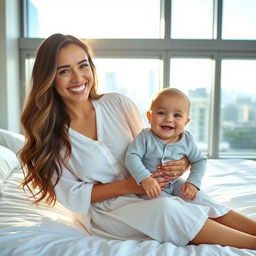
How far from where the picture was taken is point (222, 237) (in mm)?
966

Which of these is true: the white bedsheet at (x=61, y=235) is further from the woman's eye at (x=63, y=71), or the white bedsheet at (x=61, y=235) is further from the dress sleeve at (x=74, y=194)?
the woman's eye at (x=63, y=71)

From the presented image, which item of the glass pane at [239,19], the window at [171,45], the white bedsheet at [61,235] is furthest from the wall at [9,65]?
the glass pane at [239,19]

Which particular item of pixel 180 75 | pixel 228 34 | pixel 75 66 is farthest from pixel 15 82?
pixel 228 34

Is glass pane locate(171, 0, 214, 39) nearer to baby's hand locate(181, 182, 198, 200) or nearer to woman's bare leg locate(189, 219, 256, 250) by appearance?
baby's hand locate(181, 182, 198, 200)

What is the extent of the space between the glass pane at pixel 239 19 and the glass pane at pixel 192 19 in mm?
169

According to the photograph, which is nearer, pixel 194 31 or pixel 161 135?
pixel 161 135

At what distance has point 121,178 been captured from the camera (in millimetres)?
1266

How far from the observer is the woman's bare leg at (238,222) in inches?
42.0

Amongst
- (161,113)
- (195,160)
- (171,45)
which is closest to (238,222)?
(195,160)

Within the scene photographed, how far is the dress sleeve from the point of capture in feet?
3.85

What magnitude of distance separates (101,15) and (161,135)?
248 centimetres

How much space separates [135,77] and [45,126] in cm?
221

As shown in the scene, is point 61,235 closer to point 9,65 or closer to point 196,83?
point 9,65

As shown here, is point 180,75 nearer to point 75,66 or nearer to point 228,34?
point 228,34
